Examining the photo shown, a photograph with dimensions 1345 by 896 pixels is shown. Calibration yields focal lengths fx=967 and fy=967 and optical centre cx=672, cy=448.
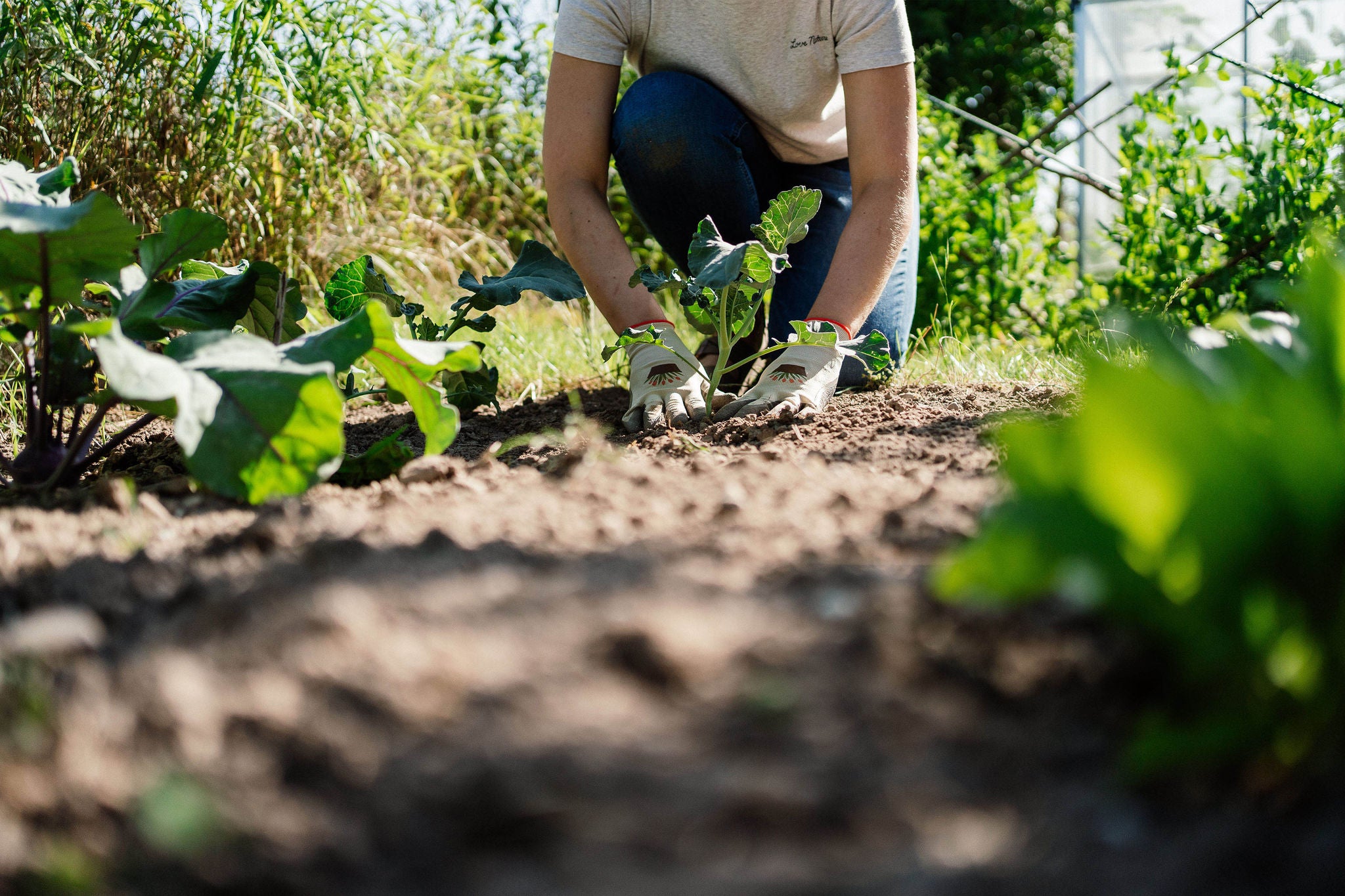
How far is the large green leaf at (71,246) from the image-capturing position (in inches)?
47.9

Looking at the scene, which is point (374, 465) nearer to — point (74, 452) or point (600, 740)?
point (74, 452)

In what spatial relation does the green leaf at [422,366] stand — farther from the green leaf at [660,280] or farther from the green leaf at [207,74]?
the green leaf at [207,74]

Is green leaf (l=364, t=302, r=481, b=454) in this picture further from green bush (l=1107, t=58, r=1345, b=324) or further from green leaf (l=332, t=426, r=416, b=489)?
green bush (l=1107, t=58, r=1345, b=324)

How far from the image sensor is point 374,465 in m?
1.51

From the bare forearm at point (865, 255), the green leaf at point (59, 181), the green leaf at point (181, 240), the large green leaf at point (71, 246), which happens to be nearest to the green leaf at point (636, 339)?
the bare forearm at point (865, 255)

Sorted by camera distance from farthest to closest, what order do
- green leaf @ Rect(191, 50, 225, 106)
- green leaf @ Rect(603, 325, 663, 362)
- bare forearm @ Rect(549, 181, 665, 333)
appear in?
1. green leaf @ Rect(191, 50, 225, 106)
2. bare forearm @ Rect(549, 181, 665, 333)
3. green leaf @ Rect(603, 325, 663, 362)

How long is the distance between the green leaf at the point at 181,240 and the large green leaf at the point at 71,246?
0.15 meters

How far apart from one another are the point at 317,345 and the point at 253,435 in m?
0.15

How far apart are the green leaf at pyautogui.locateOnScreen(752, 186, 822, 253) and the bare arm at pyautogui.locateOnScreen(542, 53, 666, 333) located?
44 centimetres

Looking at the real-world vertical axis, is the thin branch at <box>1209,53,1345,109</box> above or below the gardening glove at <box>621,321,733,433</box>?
above

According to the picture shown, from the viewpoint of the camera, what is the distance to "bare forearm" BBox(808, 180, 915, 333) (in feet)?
6.70

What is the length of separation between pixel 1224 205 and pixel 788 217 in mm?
1992

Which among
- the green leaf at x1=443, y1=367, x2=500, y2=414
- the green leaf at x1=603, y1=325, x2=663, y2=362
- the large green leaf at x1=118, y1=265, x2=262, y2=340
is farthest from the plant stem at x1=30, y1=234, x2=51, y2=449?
the green leaf at x1=603, y1=325, x2=663, y2=362

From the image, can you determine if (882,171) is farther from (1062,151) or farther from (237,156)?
(1062,151)
